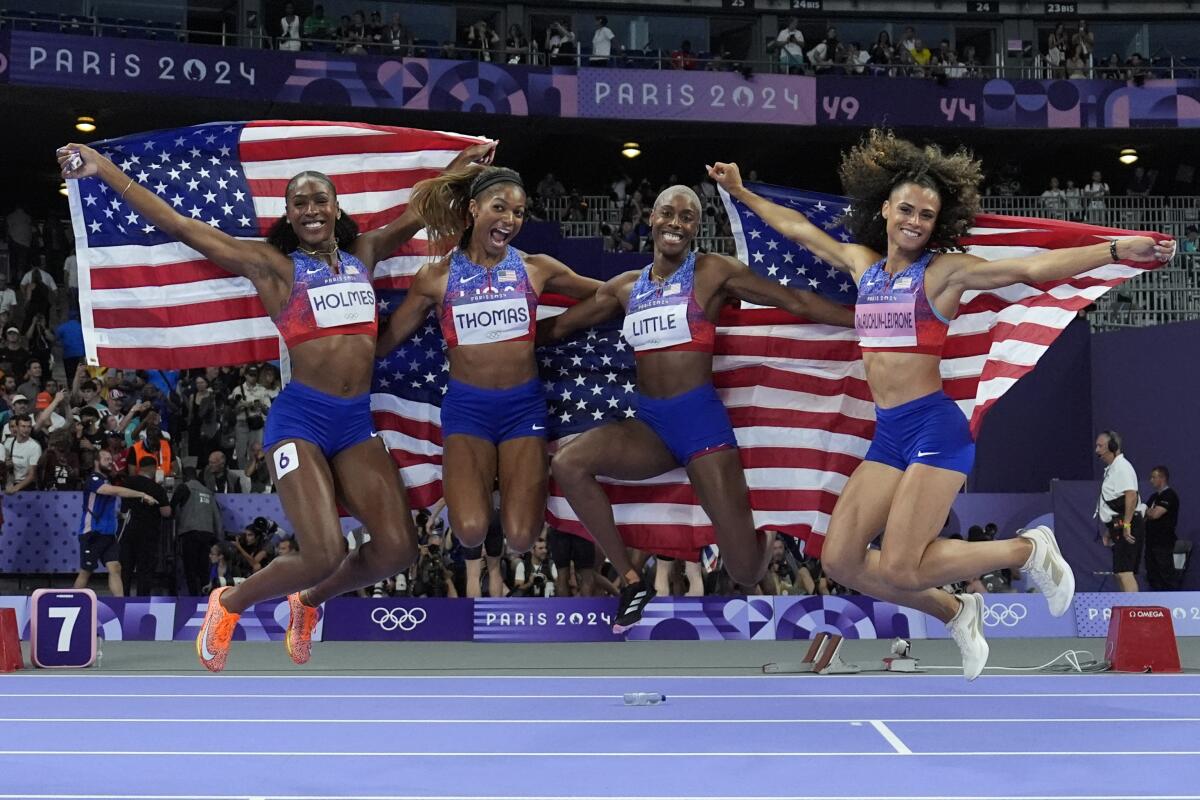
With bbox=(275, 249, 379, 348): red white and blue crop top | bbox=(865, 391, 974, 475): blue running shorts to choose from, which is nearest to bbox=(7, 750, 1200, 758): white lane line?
bbox=(865, 391, 974, 475): blue running shorts

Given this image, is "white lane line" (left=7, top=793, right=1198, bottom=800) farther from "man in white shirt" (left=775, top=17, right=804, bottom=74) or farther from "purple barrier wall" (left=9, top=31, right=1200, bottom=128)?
"man in white shirt" (left=775, top=17, right=804, bottom=74)

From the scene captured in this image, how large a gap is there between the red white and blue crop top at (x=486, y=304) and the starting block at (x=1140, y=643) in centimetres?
603

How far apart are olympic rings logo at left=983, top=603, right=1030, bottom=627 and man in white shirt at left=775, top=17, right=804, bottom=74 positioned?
43.5 feet

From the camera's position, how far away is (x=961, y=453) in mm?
7730

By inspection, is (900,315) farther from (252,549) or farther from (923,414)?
(252,549)

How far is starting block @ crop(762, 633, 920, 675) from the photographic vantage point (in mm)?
11289

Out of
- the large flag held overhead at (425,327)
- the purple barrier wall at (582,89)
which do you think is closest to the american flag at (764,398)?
the large flag held overhead at (425,327)

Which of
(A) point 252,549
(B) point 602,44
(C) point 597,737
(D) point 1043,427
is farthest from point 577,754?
(B) point 602,44

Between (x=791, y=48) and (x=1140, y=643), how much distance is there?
56.2ft

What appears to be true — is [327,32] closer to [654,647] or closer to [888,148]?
[654,647]

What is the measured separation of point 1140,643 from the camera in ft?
37.3

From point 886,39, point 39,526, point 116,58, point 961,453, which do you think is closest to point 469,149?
point 961,453

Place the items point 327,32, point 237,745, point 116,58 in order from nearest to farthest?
point 237,745 → point 116,58 → point 327,32

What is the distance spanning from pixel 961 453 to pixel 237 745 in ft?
14.1
